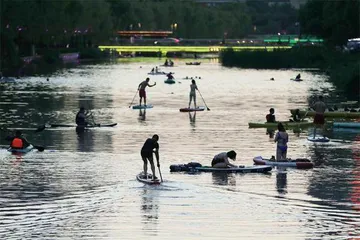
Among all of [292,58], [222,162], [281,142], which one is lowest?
[292,58]

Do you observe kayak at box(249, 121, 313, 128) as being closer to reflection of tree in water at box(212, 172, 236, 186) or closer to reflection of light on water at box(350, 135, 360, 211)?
reflection of light on water at box(350, 135, 360, 211)

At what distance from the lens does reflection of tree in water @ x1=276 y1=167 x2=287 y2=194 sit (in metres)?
38.2

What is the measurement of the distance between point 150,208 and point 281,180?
711 centimetres

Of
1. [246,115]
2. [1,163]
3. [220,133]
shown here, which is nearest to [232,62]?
[246,115]

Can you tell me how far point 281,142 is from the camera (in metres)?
42.7

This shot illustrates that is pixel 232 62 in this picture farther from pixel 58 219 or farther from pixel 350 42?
pixel 58 219

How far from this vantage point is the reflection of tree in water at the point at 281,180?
125ft

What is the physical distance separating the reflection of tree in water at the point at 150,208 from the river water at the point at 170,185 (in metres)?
0.03

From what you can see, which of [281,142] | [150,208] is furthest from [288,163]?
[150,208]

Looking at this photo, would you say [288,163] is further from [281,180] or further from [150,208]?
[150,208]

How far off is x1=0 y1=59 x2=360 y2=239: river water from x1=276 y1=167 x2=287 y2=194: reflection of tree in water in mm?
32

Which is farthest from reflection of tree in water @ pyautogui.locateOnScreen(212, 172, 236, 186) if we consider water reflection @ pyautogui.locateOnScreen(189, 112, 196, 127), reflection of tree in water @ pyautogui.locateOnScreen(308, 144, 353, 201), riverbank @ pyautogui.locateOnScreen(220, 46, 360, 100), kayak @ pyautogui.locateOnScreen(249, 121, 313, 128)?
riverbank @ pyautogui.locateOnScreen(220, 46, 360, 100)

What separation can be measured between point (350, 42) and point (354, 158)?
86.0m

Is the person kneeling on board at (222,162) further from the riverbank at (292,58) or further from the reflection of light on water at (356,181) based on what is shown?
the riverbank at (292,58)
